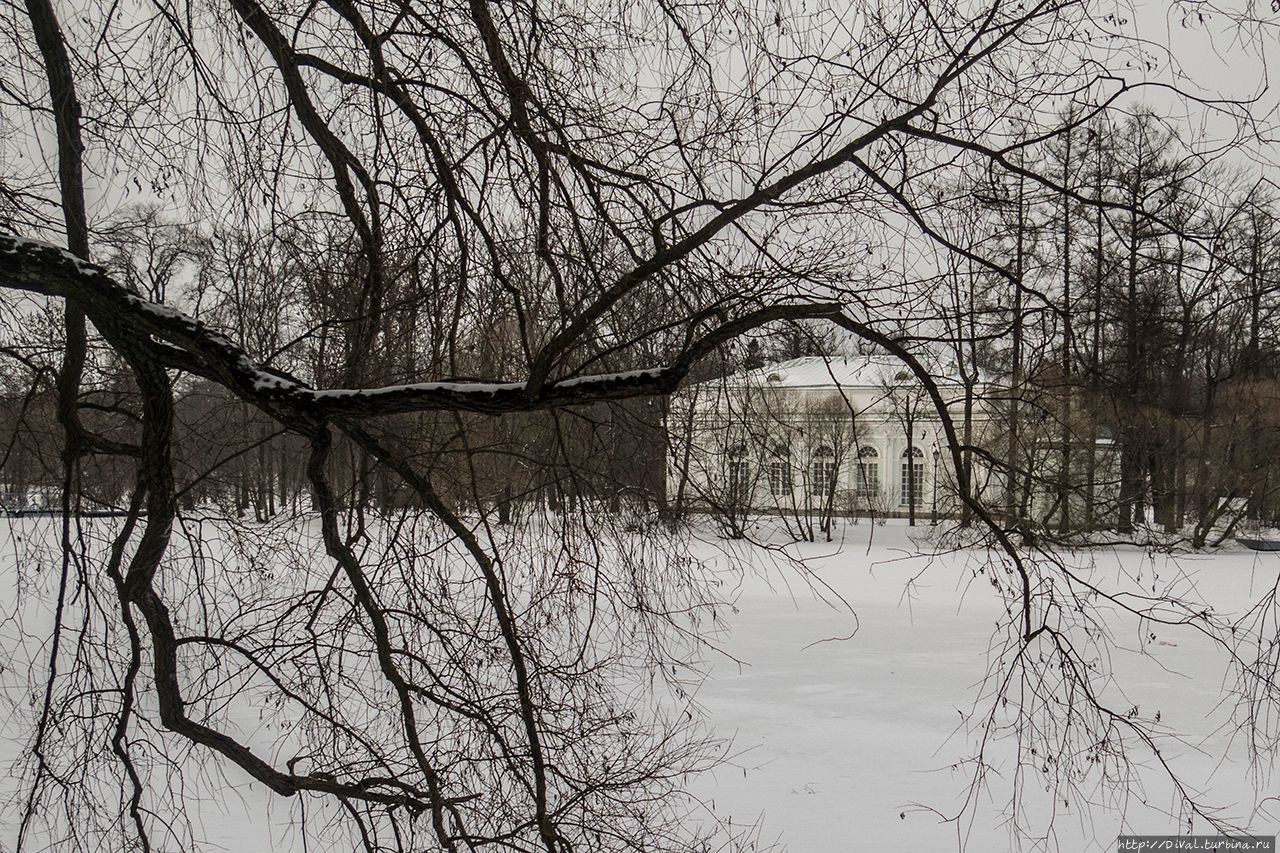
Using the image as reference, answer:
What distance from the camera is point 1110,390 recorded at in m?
2.81

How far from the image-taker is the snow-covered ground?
6055mm

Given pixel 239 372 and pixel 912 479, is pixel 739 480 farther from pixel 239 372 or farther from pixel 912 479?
pixel 239 372

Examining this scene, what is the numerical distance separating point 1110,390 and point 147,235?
10.6 feet

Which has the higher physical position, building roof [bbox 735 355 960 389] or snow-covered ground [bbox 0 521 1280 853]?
building roof [bbox 735 355 960 389]

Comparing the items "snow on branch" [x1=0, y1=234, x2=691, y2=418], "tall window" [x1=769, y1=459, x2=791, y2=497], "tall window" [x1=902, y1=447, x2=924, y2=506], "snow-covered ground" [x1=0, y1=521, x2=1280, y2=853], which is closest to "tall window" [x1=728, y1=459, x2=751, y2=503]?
"tall window" [x1=769, y1=459, x2=791, y2=497]

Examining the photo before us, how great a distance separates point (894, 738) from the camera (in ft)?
26.8

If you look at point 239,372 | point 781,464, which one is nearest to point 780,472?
point 781,464

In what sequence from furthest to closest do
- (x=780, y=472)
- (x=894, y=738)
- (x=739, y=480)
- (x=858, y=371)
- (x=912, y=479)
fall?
1. (x=894, y=738)
2. (x=780, y=472)
3. (x=739, y=480)
4. (x=858, y=371)
5. (x=912, y=479)

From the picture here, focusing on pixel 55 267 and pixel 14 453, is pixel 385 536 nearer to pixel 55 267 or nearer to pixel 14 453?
pixel 55 267

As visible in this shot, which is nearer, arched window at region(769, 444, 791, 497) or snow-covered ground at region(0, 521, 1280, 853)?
arched window at region(769, 444, 791, 497)

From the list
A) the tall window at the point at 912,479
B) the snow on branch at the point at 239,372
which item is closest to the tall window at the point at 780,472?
the tall window at the point at 912,479

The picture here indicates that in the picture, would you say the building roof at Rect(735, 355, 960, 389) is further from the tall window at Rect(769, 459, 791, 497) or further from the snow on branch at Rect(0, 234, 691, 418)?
the snow on branch at Rect(0, 234, 691, 418)

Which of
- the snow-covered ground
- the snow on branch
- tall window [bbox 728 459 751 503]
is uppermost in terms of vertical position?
the snow on branch

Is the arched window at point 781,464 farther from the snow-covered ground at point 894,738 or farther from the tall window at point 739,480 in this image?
the snow-covered ground at point 894,738
